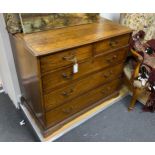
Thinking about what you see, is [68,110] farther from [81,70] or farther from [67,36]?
[67,36]

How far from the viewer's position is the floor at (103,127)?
5.02ft

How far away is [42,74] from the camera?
41.3 inches

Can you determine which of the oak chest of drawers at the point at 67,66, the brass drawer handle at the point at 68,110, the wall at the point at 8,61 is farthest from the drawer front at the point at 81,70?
the wall at the point at 8,61

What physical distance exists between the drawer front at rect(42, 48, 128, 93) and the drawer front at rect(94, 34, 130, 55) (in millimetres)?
57

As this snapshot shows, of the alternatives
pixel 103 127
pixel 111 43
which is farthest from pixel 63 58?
pixel 103 127

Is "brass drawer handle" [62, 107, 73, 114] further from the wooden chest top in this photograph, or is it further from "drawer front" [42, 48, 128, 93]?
the wooden chest top

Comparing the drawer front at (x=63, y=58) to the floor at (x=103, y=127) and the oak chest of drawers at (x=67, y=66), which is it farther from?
the floor at (x=103, y=127)

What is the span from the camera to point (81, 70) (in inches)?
50.0

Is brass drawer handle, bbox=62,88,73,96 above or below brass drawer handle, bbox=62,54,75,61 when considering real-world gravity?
below

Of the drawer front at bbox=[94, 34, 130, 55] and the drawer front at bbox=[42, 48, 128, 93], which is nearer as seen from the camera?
the drawer front at bbox=[42, 48, 128, 93]

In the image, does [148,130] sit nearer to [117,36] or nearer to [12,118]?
[117,36]

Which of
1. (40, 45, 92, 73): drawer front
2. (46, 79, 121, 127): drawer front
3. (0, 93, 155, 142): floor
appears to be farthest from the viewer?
(0, 93, 155, 142): floor

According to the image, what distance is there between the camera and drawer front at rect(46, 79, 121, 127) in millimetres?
1335

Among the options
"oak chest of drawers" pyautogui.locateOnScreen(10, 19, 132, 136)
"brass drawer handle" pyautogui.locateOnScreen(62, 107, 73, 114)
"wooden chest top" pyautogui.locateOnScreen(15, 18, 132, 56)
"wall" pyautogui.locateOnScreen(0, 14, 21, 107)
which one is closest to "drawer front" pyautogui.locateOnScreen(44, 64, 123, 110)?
"oak chest of drawers" pyautogui.locateOnScreen(10, 19, 132, 136)
